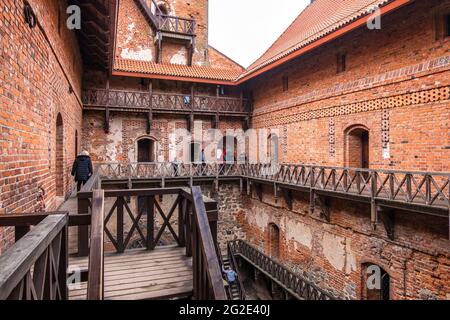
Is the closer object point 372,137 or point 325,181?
point 372,137

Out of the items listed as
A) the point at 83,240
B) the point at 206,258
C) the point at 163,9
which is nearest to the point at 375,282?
the point at 206,258

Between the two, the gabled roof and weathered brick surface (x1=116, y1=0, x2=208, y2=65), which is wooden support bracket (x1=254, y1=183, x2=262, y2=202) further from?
weathered brick surface (x1=116, y1=0, x2=208, y2=65)

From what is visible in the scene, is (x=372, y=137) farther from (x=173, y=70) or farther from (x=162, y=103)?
(x=173, y=70)

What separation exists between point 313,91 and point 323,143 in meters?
2.02

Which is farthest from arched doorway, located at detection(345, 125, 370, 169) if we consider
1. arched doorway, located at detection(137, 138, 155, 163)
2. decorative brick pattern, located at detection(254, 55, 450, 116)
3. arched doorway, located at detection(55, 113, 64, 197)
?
arched doorway, located at detection(137, 138, 155, 163)

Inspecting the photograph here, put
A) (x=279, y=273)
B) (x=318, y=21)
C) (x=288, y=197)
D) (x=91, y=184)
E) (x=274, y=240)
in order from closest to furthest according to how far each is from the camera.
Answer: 1. (x=91, y=184)
2. (x=279, y=273)
3. (x=288, y=197)
4. (x=318, y=21)
5. (x=274, y=240)

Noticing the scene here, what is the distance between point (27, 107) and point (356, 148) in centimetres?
940

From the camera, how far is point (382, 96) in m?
8.97

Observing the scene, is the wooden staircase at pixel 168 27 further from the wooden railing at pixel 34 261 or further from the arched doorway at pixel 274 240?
the wooden railing at pixel 34 261

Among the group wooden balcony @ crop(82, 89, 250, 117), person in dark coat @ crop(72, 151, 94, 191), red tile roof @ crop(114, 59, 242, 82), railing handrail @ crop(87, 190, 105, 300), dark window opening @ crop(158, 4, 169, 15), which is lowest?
railing handrail @ crop(87, 190, 105, 300)

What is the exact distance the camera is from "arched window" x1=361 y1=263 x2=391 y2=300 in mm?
8648

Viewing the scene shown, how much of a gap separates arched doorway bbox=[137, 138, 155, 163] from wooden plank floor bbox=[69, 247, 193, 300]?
11.5m

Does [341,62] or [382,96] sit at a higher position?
[341,62]

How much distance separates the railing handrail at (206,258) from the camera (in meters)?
2.56
